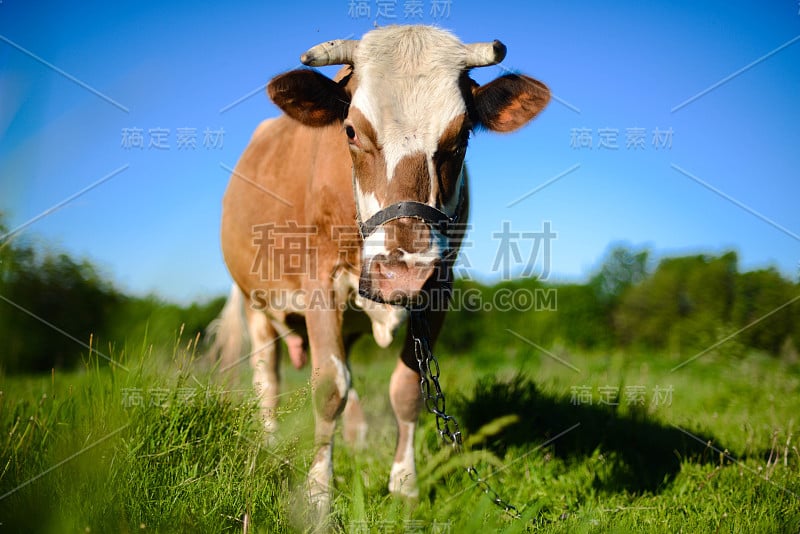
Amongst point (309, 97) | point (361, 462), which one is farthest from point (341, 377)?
point (309, 97)

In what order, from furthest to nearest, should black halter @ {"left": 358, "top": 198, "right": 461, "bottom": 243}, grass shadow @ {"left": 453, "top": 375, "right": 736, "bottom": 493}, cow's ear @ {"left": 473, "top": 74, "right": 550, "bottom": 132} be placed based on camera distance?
grass shadow @ {"left": 453, "top": 375, "right": 736, "bottom": 493}, cow's ear @ {"left": 473, "top": 74, "right": 550, "bottom": 132}, black halter @ {"left": 358, "top": 198, "right": 461, "bottom": 243}

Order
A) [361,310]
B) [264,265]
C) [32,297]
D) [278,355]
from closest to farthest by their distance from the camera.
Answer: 1. [32,297]
2. [361,310]
3. [264,265]
4. [278,355]

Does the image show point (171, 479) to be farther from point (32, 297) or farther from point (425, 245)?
Result: point (32, 297)

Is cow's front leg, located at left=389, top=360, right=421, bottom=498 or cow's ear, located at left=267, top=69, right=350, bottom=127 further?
cow's front leg, located at left=389, top=360, right=421, bottom=498

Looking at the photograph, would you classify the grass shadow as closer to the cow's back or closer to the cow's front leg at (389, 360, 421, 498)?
the cow's front leg at (389, 360, 421, 498)

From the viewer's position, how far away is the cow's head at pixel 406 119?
2.85 meters

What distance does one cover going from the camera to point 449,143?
123 inches

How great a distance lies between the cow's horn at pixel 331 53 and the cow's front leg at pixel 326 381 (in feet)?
4.69

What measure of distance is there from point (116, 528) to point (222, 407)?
1015 millimetres

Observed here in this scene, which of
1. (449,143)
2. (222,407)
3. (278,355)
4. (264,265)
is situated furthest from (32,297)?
(278,355)

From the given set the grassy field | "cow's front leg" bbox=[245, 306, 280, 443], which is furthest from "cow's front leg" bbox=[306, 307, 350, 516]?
"cow's front leg" bbox=[245, 306, 280, 443]

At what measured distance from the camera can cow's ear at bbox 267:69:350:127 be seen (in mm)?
3494

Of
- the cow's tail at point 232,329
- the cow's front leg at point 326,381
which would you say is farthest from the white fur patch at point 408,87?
the cow's tail at point 232,329

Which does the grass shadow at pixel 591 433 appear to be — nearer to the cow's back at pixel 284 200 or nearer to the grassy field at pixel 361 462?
the grassy field at pixel 361 462
